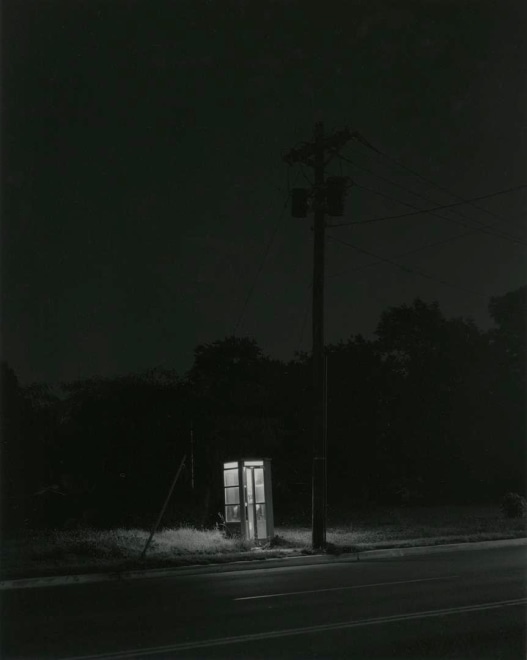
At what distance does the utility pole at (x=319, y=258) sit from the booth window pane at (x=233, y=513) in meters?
2.36

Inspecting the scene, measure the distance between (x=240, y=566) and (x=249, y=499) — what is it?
4.46 meters

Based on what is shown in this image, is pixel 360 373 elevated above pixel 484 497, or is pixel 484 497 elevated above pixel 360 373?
pixel 360 373

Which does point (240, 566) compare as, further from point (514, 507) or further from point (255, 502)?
point (514, 507)

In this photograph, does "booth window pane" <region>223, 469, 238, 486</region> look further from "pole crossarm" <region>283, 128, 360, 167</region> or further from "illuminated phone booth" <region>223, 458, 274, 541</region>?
"pole crossarm" <region>283, 128, 360, 167</region>

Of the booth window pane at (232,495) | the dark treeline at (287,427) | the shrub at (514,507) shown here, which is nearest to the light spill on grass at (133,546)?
the booth window pane at (232,495)

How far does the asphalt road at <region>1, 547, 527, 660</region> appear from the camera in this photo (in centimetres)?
831

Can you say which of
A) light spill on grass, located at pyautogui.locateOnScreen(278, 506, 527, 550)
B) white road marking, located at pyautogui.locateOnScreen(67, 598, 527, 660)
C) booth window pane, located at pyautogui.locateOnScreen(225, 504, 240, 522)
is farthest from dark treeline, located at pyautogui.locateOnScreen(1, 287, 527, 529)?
white road marking, located at pyautogui.locateOnScreen(67, 598, 527, 660)

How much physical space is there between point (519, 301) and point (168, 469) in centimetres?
3545

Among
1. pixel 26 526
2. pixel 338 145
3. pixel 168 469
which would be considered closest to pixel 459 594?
pixel 338 145

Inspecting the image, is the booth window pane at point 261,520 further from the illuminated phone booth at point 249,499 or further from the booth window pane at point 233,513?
the booth window pane at point 233,513

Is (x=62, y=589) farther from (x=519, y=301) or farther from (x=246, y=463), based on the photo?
(x=519, y=301)

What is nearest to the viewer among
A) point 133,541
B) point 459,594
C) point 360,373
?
point 459,594

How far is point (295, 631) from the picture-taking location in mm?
9320

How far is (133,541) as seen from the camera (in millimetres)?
22469
